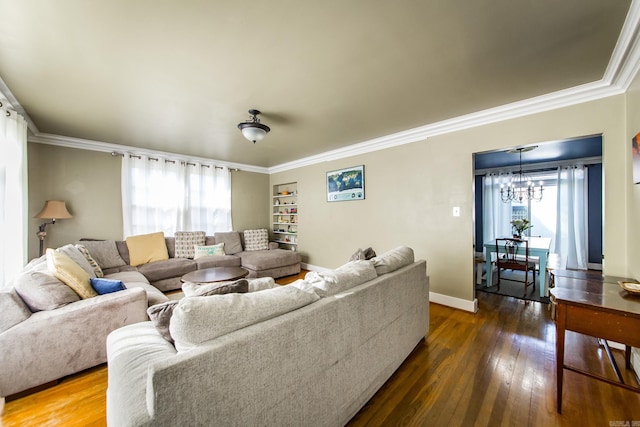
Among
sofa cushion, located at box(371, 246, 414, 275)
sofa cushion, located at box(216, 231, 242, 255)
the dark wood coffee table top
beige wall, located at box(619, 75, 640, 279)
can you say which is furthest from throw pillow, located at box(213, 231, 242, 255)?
beige wall, located at box(619, 75, 640, 279)

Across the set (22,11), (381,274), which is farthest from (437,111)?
(22,11)

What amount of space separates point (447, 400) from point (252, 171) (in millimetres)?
5322

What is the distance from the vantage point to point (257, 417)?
962mm

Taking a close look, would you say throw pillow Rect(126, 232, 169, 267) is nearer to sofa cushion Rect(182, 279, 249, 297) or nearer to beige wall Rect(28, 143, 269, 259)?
beige wall Rect(28, 143, 269, 259)

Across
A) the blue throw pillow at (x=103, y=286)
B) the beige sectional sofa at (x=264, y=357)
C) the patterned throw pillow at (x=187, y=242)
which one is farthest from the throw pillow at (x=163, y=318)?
the patterned throw pillow at (x=187, y=242)

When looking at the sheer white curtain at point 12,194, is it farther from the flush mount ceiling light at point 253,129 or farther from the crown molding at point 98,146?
the flush mount ceiling light at point 253,129

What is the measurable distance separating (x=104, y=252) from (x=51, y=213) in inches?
31.8

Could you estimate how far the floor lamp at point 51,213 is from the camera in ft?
10.6

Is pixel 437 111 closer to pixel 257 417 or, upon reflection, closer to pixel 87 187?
pixel 257 417

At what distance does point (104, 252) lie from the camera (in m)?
3.57

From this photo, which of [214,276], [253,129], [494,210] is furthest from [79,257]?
[494,210]

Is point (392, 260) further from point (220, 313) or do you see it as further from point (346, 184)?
point (346, 184)

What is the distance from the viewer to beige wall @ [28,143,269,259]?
3412 mm

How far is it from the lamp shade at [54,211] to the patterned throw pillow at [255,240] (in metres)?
2.74
